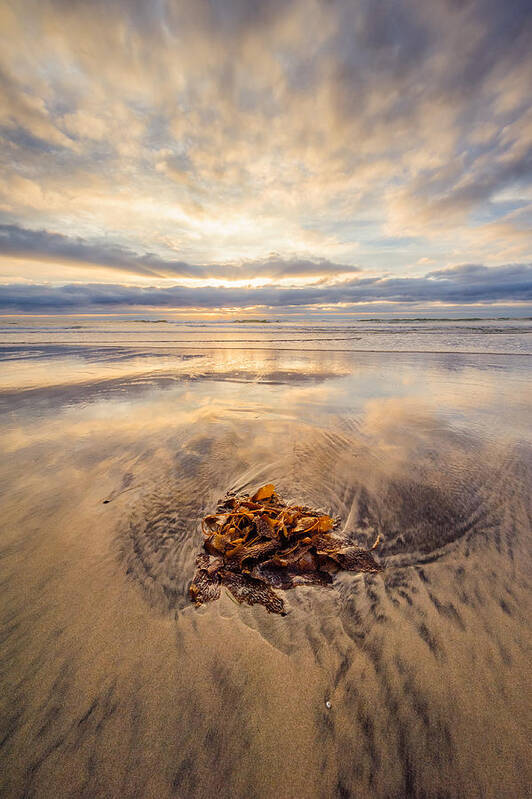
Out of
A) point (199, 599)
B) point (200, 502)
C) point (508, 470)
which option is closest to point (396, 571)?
point (199, 599)

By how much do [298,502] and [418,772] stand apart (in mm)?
2284

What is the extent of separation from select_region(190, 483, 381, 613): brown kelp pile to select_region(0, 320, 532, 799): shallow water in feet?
0.46

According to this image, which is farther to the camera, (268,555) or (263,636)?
(268,555)

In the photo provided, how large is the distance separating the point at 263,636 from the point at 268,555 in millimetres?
687

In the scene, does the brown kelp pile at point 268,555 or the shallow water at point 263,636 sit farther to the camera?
the brown kelp pile at point 268,555

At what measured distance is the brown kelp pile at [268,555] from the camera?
2.47 metres

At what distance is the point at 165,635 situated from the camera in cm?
208

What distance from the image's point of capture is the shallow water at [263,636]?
150 centimetres

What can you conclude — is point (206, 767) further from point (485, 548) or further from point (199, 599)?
point (485, 548)

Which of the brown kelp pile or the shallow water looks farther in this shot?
the brown kelp pile

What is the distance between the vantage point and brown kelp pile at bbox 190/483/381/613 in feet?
8.11

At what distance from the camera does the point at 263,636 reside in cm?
209

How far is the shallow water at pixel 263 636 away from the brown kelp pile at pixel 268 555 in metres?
0.14

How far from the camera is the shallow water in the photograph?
1.50 metres
